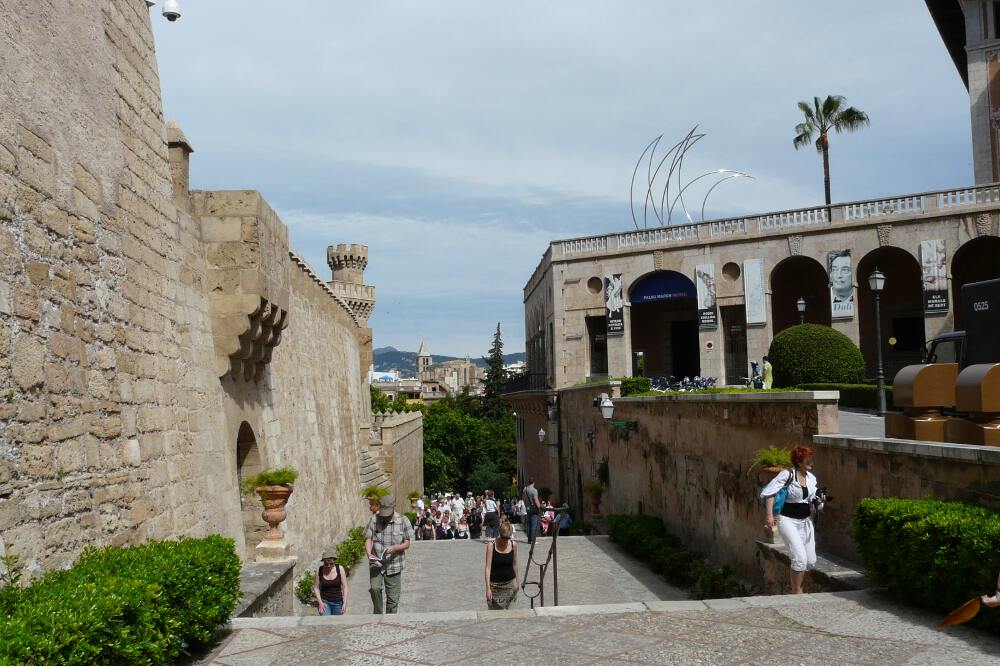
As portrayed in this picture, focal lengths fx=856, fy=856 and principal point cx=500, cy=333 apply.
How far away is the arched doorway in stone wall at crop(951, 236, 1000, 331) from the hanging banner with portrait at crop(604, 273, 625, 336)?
12282 mm

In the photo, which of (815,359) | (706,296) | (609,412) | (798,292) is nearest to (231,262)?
(609,412)

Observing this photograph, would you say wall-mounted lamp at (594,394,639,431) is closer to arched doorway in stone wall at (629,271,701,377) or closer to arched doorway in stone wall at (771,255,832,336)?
arched doorway in stone wall at (771,255,832,336)

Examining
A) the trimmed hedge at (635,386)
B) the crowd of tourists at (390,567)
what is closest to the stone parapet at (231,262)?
the crowd of tourists at (390,567)

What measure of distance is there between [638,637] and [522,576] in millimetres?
8828

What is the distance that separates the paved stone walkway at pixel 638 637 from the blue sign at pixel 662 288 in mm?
28330

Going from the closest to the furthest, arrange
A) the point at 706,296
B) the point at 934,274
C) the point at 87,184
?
the point at 87,184 → the point at 934,274 → the point at 706,296

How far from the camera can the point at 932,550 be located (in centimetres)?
635

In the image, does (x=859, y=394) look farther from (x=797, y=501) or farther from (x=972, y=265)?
(x=797, y=501)

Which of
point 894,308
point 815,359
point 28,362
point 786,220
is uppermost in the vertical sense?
point 786,220

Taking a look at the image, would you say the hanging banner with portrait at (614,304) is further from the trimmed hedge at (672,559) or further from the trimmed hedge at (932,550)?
the trimmed hedge at (932,550)

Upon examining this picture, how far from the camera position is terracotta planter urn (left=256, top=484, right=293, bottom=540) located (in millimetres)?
10391

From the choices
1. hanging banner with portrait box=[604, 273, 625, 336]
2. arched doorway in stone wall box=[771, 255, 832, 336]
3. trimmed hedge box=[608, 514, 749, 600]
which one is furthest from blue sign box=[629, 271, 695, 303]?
trimmed hedge box=[608, 514, 749, 600]

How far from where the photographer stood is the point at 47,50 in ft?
21.3

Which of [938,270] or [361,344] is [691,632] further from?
[938,270]
